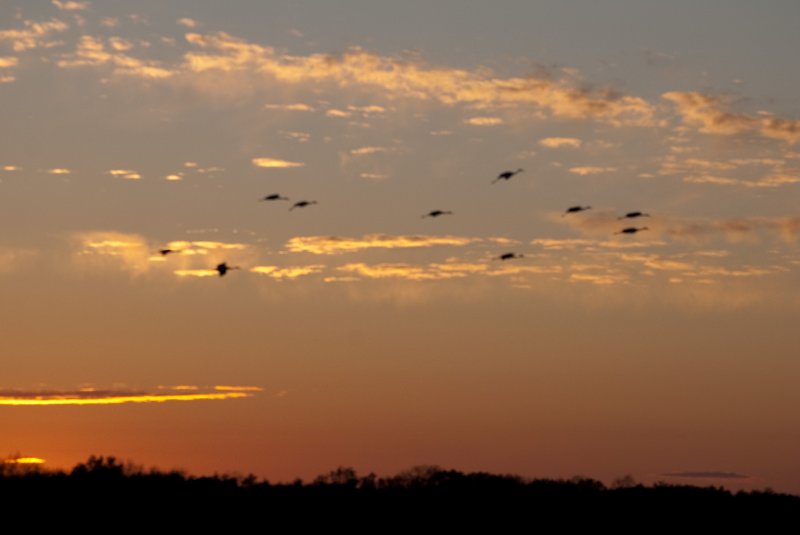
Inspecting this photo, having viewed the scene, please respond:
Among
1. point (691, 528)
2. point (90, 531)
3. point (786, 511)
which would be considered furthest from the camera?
point (786, 511)

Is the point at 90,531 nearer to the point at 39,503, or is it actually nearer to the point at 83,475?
the point at 39,503

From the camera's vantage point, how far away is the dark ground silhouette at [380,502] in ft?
330

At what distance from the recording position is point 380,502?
366 ft

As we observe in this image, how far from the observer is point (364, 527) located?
106 meters

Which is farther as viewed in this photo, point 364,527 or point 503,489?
point 503,489

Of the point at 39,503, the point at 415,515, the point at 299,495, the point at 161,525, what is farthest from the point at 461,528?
Answer: the point at 39,503

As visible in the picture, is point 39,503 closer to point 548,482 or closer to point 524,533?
point 524,533

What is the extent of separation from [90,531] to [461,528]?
2530cm

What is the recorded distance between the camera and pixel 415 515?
110 meters

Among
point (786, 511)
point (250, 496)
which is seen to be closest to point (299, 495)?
point (250, 496)

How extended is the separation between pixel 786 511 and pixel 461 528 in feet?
92.9

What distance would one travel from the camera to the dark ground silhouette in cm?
10050

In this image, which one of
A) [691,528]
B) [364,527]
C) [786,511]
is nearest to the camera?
[364,527]

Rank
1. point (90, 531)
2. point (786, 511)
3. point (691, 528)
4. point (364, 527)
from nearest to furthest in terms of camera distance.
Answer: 1. point (90, 531)
2. point (364, 527)
3. point (691, 528)
4. point (786, 511)
